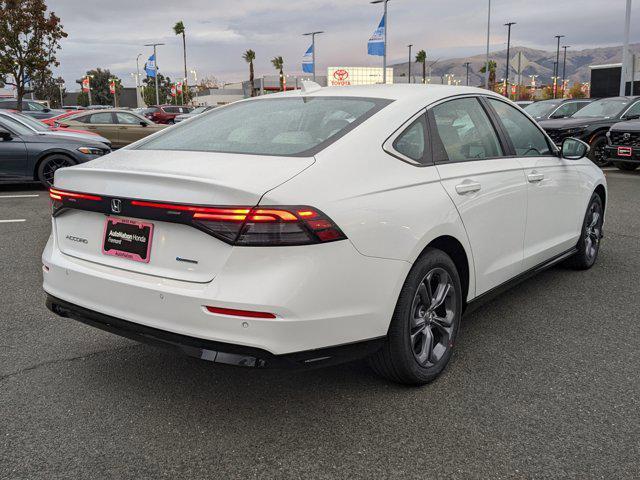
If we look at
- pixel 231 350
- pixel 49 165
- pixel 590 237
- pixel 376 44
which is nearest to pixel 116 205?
pixel 231 350

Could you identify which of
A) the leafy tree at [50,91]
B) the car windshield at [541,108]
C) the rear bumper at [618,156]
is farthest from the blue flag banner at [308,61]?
the leafy tree at [50,91]

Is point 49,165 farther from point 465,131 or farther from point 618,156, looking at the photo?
point 618,156

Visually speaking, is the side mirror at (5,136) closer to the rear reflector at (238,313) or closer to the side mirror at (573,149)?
the side mirror at (573,149)

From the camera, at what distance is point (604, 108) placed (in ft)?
50.6

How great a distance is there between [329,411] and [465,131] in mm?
1870

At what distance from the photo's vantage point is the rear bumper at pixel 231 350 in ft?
8.68

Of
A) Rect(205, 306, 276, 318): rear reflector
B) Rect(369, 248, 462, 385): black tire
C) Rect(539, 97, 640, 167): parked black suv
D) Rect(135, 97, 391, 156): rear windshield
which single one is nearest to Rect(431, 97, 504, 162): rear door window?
Rect(135, 97, 391, 156): rear windshield

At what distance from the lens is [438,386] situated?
3.37 meters

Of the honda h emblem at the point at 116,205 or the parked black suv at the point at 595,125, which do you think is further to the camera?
the parked black suv at the point at 595,125

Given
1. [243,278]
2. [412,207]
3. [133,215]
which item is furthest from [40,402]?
[412,207]

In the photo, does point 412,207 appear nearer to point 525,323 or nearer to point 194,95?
point 525,323

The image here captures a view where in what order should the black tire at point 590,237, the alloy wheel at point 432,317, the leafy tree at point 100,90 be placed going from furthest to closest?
the leafy tree at point 100,90
the black tire at point 590,237
the alloy wheel at point 432,317

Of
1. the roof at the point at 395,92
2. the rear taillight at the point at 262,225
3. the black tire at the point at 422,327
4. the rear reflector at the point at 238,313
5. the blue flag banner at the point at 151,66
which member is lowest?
the black tire at the point at 422,327

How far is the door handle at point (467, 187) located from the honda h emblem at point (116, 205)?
1755 millimetres
